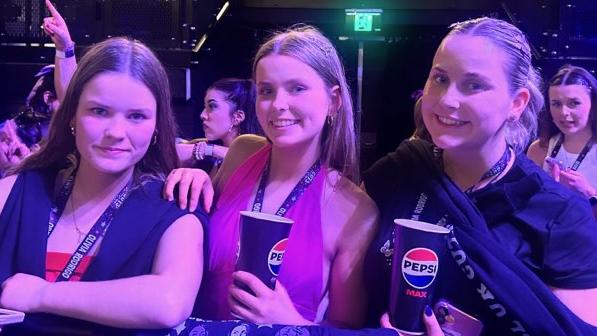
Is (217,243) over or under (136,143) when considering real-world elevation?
under

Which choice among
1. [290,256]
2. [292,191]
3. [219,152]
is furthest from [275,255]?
[219,152]

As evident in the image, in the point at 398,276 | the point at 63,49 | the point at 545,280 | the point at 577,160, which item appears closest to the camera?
the point at 398,276

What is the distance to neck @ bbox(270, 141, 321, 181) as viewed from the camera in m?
1.73

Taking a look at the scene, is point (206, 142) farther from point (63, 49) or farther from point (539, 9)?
point (539, 9)

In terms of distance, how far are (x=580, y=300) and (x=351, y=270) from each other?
0.51 m

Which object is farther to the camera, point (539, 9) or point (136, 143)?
point (539, 9)

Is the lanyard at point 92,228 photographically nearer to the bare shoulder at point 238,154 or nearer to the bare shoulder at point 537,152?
the bare shoulder at point 238,154

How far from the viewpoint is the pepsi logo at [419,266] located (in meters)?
1.25

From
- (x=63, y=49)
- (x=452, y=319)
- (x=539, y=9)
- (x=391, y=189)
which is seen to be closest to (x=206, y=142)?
(x=63, y=49)

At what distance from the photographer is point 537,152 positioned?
12.8ft

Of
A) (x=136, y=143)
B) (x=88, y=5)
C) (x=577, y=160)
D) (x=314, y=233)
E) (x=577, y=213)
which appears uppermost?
(x=88, y=5)

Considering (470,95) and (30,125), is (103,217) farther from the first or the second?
(30,125)

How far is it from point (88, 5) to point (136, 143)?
14.7 feet

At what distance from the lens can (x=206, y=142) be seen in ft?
12.6
